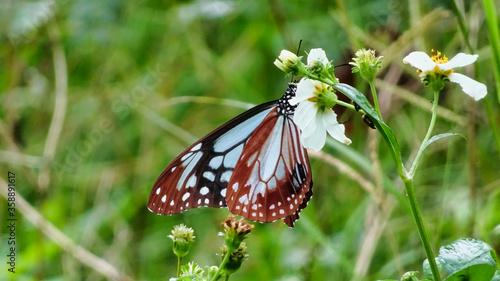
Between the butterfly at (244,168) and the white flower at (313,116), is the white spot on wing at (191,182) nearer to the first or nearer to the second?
the butterfly at (244,168)

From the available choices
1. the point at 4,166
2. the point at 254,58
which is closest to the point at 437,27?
the point at 254,58

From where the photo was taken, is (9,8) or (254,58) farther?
(254,58)

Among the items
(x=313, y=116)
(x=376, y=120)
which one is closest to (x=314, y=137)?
(x=313, y=116)

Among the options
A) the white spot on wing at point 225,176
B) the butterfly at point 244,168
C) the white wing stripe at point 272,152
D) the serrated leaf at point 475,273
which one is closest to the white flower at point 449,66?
the serrated leaf at point 475,273

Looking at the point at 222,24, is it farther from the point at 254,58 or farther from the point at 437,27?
the point at 437,27

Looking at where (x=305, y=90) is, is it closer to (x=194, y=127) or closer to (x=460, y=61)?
(x=460, y=61)

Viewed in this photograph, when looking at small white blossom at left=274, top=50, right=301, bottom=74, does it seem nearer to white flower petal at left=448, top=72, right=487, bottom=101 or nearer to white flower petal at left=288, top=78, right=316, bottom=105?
white flower petal at left=288, top=78, right=316, bottom=105
